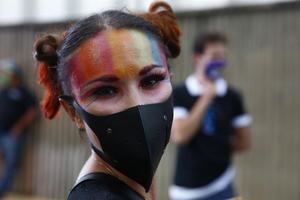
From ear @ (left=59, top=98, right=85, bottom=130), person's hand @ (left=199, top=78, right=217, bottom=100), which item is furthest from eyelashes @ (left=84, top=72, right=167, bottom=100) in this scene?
person's hand @ (left=199, top=78, right=217, bottom=100)

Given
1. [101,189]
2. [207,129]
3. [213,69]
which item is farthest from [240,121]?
[101,189]

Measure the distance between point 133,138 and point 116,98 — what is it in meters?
0.12

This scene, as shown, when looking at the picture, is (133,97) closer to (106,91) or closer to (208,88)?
(106,91)

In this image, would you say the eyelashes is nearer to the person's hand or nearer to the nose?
the nose

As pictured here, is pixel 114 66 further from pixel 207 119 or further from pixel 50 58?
pixel 207 119

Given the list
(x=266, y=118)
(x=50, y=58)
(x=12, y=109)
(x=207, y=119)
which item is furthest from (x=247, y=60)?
(x=50, y=58)

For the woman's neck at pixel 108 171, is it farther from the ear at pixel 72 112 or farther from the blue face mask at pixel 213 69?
the blue face mask at pixel 213 69

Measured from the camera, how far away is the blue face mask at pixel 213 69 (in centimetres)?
429

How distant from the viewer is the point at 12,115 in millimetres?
8828

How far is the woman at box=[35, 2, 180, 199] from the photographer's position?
170cm

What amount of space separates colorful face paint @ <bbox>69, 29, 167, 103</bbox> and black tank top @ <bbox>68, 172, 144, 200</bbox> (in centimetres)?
26

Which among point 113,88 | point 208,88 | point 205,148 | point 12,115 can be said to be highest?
point 113,88

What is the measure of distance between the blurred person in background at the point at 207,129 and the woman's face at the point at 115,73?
2248 millimetres

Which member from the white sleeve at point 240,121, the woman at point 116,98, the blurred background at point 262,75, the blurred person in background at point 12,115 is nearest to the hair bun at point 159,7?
the woman at point 116,98
